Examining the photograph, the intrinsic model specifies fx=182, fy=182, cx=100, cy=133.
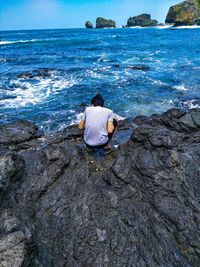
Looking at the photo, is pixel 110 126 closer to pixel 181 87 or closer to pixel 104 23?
pixel 181 87

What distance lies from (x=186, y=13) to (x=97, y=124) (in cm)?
12420

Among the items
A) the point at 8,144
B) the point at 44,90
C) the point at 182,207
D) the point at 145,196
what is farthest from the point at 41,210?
the point at 44,90

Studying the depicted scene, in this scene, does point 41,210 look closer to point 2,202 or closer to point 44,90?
Answer: point 2,202

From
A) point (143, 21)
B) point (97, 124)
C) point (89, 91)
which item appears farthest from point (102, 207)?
point (143, 21)

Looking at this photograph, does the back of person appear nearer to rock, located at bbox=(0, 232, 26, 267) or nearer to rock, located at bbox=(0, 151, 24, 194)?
rock, located at bbox=(0, 151, 24, 194)

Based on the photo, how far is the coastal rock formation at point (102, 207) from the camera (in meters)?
2.57

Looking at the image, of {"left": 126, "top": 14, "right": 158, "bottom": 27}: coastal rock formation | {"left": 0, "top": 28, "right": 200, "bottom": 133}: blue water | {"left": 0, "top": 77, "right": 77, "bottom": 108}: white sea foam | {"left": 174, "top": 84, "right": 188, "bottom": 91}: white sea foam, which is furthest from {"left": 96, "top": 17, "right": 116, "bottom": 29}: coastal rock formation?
{"left": 174, "top": 84, "right": 188, "bottom": 91}: white sea foam

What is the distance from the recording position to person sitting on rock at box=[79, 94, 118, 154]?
13.8 feet

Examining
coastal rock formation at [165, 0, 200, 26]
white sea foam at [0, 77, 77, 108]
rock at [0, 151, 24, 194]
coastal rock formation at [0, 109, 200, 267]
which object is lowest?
white sea foam at [0, 77, 77, 108]

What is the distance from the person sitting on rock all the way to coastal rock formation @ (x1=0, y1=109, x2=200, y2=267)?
0.39 m

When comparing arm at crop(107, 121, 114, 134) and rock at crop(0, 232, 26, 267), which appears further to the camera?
arm at crop(107, 121, 114, 134)

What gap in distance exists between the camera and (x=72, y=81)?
16062 mm

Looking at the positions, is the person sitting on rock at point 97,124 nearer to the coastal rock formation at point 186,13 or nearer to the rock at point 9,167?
the rock at point 9,167

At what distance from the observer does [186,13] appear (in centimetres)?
9894
